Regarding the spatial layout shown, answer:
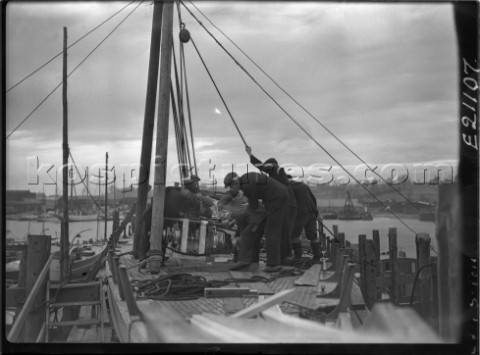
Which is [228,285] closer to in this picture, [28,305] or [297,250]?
[297,250]

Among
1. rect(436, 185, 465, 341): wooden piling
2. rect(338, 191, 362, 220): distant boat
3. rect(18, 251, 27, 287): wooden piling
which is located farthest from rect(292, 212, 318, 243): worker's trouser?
rect(18, 251, 27, 287): wooden piling

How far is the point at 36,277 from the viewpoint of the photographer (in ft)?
11.0

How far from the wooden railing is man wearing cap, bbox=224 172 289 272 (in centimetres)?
120

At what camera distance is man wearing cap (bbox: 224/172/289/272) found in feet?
9.70

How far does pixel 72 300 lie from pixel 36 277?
0.30m

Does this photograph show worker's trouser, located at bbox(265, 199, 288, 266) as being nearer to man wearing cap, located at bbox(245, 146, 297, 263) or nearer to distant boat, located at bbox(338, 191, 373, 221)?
man wearing cap, located at bbox(245, 146, 297, 263)

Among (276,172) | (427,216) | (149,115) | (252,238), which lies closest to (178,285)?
(252,238)

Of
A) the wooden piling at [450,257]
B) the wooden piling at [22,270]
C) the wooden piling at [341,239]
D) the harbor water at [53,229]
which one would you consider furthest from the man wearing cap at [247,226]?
the wooden piling at [22,270]

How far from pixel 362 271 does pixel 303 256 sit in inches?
64.2

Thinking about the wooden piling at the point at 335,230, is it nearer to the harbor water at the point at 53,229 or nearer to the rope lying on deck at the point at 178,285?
the rope lying on deck at the point at 178,285

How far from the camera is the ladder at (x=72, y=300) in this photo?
10.7ft

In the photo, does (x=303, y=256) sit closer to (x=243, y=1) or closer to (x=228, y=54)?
(x=228, y=54)

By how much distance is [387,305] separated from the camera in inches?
111

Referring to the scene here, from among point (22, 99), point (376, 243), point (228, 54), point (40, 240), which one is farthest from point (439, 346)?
point (22, 99)
